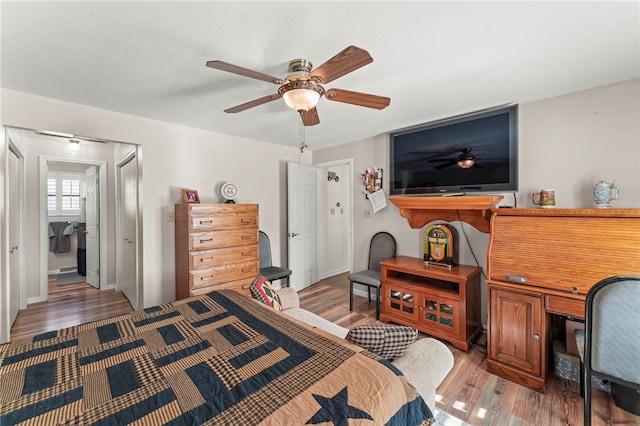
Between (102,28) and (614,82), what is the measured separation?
363 centimetres

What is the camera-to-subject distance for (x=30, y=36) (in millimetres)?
1527

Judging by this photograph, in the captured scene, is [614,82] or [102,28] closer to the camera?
[102,28]

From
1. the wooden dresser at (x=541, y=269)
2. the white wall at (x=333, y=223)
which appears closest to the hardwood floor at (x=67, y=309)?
the white wall at (x=333, y=223)

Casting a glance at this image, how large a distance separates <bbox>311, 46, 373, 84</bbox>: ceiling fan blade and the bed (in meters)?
1.48

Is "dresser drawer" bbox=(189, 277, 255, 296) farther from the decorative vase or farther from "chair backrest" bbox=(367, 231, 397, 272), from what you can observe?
the decorative vase

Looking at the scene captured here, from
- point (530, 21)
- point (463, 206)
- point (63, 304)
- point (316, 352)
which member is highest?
point (530, 21)

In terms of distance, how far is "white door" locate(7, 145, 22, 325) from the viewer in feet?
9.50

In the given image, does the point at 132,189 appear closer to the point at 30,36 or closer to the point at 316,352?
the point at 30,36

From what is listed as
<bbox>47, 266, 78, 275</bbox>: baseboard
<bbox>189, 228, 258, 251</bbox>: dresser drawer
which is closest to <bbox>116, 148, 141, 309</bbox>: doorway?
<bbox>189, 228, 258, 251</bbox>: dresser drawer

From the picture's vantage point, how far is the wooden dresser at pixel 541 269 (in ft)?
5.66

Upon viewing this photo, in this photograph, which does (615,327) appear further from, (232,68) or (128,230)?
(128,230)

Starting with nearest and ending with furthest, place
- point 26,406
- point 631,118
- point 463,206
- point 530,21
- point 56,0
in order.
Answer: point 26,406
point 56,0
point 530,21
point 631,118
point 463,206

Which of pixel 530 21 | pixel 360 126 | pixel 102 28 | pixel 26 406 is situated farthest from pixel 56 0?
pixel 360 126

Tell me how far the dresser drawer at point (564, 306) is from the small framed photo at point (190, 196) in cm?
342
